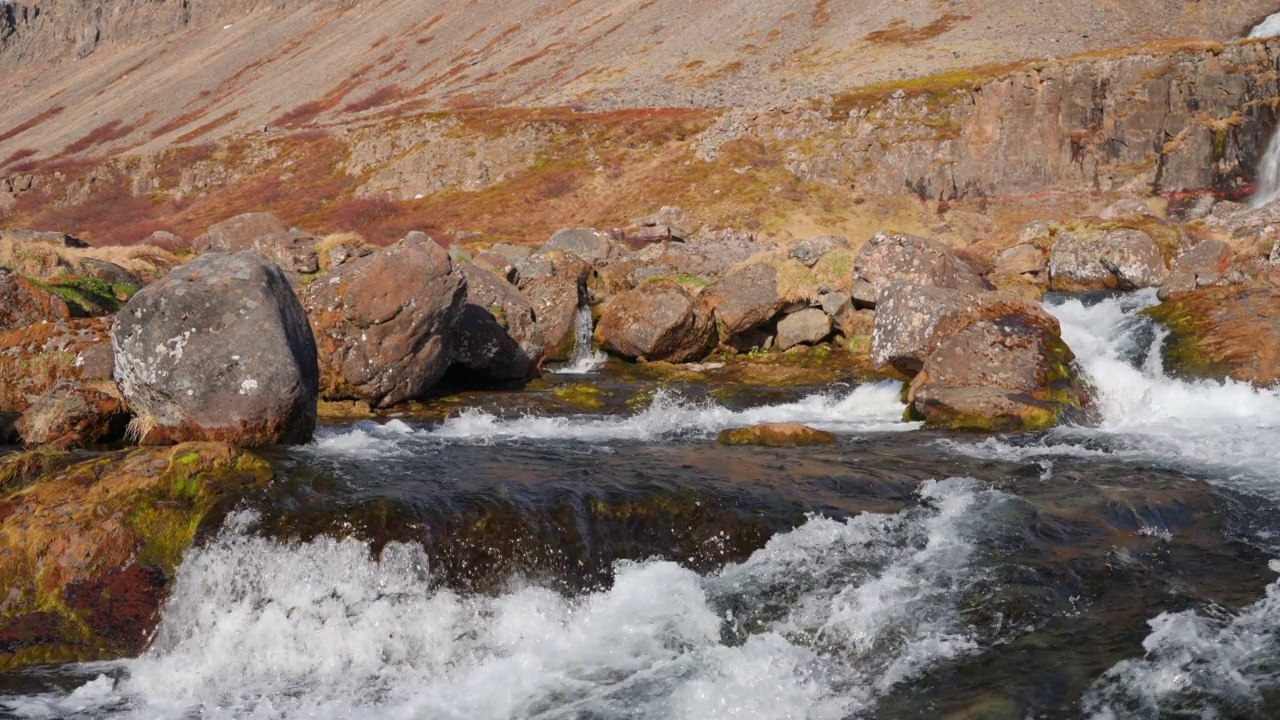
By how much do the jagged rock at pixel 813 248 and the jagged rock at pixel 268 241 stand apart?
49.6 feet

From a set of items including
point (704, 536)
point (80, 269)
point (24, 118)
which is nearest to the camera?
point (704, 536)

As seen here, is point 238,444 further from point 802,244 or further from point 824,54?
point 824,54

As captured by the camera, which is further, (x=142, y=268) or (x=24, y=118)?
(x=24, y=118)

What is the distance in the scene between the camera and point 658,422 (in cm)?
1755

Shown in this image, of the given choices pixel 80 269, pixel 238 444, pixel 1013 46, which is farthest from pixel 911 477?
pixel 1013 46

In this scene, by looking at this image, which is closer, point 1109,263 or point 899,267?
point 899,267

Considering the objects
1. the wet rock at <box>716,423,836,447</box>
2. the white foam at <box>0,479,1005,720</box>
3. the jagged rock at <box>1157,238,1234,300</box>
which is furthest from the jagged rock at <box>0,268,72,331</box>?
the jagged rock at <box>1157,238,1234,300</box>

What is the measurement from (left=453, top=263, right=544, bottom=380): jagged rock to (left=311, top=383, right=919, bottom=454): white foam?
319cm

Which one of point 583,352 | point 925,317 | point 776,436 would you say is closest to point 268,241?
point 583,352

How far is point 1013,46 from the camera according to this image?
67.4 metres

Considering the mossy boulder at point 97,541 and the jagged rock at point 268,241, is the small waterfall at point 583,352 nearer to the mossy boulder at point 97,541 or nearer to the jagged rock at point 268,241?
the jagged rock at point 268,241

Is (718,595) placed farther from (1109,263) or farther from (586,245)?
(586,245)

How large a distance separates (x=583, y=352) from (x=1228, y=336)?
15.2 meters

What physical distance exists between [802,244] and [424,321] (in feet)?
51.4
